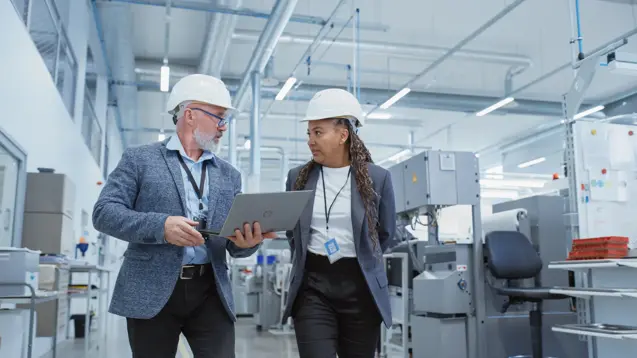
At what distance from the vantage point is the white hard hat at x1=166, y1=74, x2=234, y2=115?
175 centimetres

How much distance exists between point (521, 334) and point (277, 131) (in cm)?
1039

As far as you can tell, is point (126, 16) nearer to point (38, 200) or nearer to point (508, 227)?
point (38, 200)

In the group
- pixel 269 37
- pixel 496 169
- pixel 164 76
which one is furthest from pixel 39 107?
pixel 496 169

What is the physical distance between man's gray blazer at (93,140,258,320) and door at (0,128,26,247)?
3.67 metres

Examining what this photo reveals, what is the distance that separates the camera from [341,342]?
196 centimetres

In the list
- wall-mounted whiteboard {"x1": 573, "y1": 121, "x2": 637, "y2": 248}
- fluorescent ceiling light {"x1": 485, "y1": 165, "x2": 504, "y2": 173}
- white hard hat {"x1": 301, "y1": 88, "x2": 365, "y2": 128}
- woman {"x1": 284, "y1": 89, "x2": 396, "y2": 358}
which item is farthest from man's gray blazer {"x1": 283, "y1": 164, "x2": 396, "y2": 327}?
fluorescent ceiling light {"x1": 485, "y1": 165, "x2": 504, "y2": 173}

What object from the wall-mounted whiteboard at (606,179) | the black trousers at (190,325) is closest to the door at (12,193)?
the black trousers at (190,325)

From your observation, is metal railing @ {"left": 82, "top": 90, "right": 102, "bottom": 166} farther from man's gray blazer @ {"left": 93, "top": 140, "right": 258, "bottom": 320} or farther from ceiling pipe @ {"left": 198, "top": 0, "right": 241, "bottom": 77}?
man's gray blazer @ {"left": 93, "top": 140, "right": 258, "bottom": 320}

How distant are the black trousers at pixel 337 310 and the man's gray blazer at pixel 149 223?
0.31 m

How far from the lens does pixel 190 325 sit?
5.41 ft

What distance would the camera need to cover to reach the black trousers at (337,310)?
74.9 inches

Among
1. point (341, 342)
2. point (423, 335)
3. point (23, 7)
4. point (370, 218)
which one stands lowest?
point (423, 335)

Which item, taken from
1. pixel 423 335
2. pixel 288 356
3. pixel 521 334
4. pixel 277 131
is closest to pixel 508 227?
pixel 521 334

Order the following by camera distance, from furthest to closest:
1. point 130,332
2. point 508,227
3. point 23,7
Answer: point 23,7, point 508,227, point 130,332
